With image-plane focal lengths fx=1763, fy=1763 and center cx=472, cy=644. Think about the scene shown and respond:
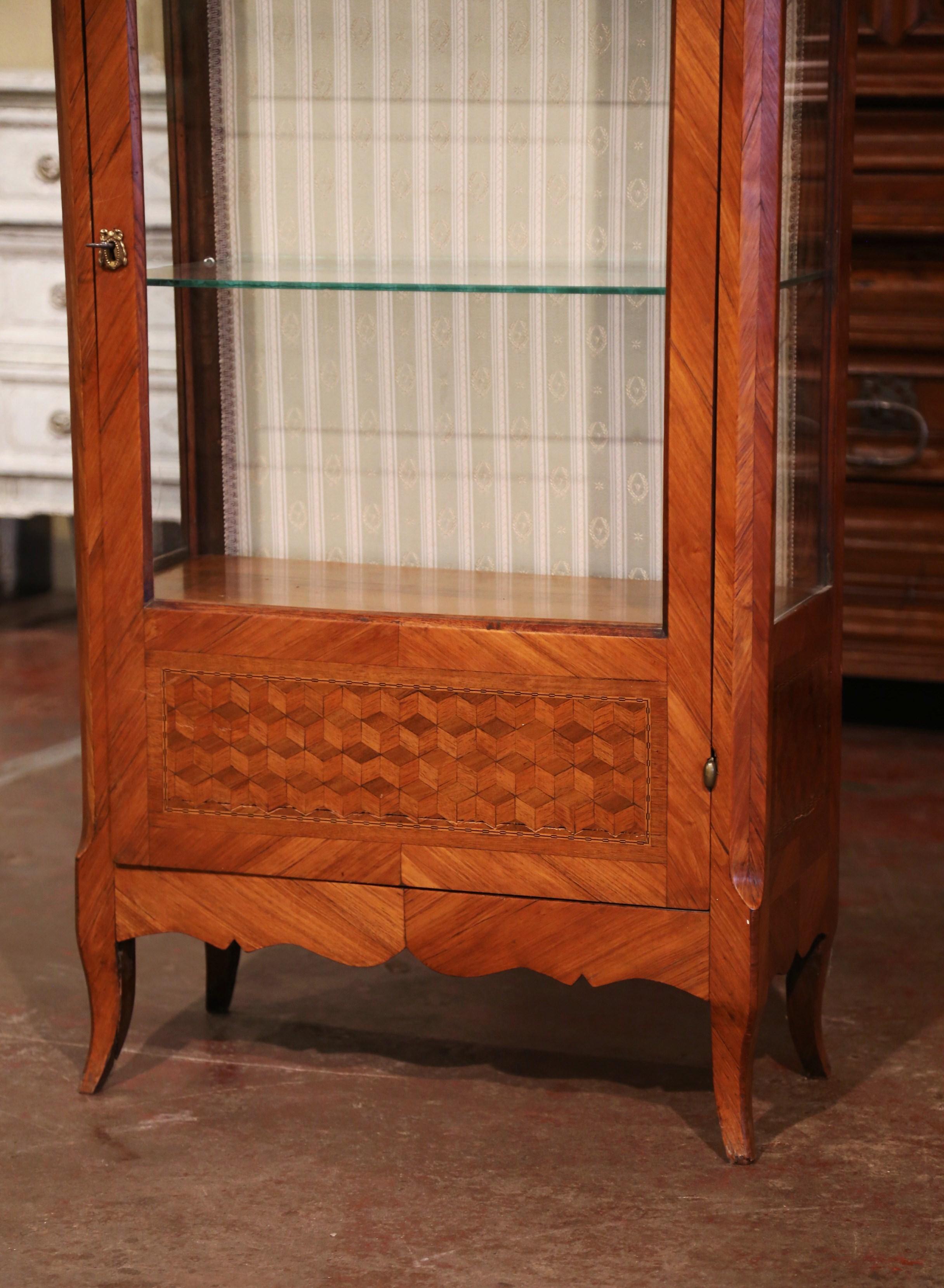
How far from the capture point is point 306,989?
2633 millimetres

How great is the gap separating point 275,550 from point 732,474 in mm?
609

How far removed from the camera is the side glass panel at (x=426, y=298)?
2000mm

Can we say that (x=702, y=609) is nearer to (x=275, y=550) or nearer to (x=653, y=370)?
(x=653, y=370)

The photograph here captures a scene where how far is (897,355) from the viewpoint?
3896mm

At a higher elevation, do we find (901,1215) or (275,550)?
(275,550)

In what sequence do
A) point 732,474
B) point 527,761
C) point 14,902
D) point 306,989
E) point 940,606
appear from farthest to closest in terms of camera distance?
point 940,606 < point 14,902 < point 306,989 < point 527,761 < point 732,474

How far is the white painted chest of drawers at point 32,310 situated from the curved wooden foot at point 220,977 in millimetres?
1925

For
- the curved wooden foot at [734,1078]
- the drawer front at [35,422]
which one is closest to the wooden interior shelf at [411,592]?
the curved wooden foot at [734,1078]

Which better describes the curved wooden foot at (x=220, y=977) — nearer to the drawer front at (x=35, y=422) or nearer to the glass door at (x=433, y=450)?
the glass door at (x=433, y=450)

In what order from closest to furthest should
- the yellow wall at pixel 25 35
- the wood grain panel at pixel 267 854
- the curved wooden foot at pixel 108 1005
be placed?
1. the wood grain panel at pixel 267 854
2. the curved wooden foot at pixel 108 1005
3. the yellow wall at pixel 25 35

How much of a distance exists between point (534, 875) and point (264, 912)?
1.13 feet

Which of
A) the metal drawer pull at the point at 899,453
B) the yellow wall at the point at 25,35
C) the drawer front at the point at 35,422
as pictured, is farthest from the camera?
the yellow wall at the point at 25,35

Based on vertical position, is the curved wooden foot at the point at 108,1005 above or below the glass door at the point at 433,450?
below

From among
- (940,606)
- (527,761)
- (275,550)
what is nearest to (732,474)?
(527,761)
